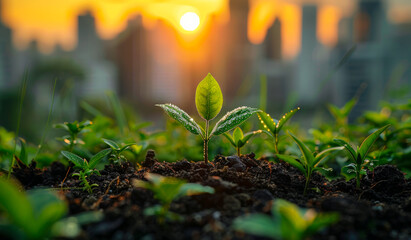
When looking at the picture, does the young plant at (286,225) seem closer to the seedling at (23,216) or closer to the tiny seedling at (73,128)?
the seedling at (23,216)

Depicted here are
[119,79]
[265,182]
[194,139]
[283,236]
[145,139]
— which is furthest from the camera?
[119,79]

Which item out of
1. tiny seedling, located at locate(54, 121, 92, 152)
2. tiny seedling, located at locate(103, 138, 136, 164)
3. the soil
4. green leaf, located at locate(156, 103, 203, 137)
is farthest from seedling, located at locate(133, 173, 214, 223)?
tiny seedling, located at locate(54, 121, 92, 152)

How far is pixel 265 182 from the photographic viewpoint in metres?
1.11

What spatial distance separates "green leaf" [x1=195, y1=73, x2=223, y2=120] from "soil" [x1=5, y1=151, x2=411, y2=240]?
19 centimetres

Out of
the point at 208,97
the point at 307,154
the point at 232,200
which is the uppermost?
the point at 208,97

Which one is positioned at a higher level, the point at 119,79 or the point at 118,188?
the point at 118,188

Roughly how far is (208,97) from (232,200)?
36 cm

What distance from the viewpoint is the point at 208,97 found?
1156mm

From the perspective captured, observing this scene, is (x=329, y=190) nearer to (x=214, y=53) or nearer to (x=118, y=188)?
(x=118, y=188)

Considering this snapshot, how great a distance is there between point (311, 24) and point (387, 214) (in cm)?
9561

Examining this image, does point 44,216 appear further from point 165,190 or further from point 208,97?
point 208,97

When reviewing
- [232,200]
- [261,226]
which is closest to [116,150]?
[232,200]

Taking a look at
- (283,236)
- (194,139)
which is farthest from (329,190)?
(194,139)

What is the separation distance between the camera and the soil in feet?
2.73
